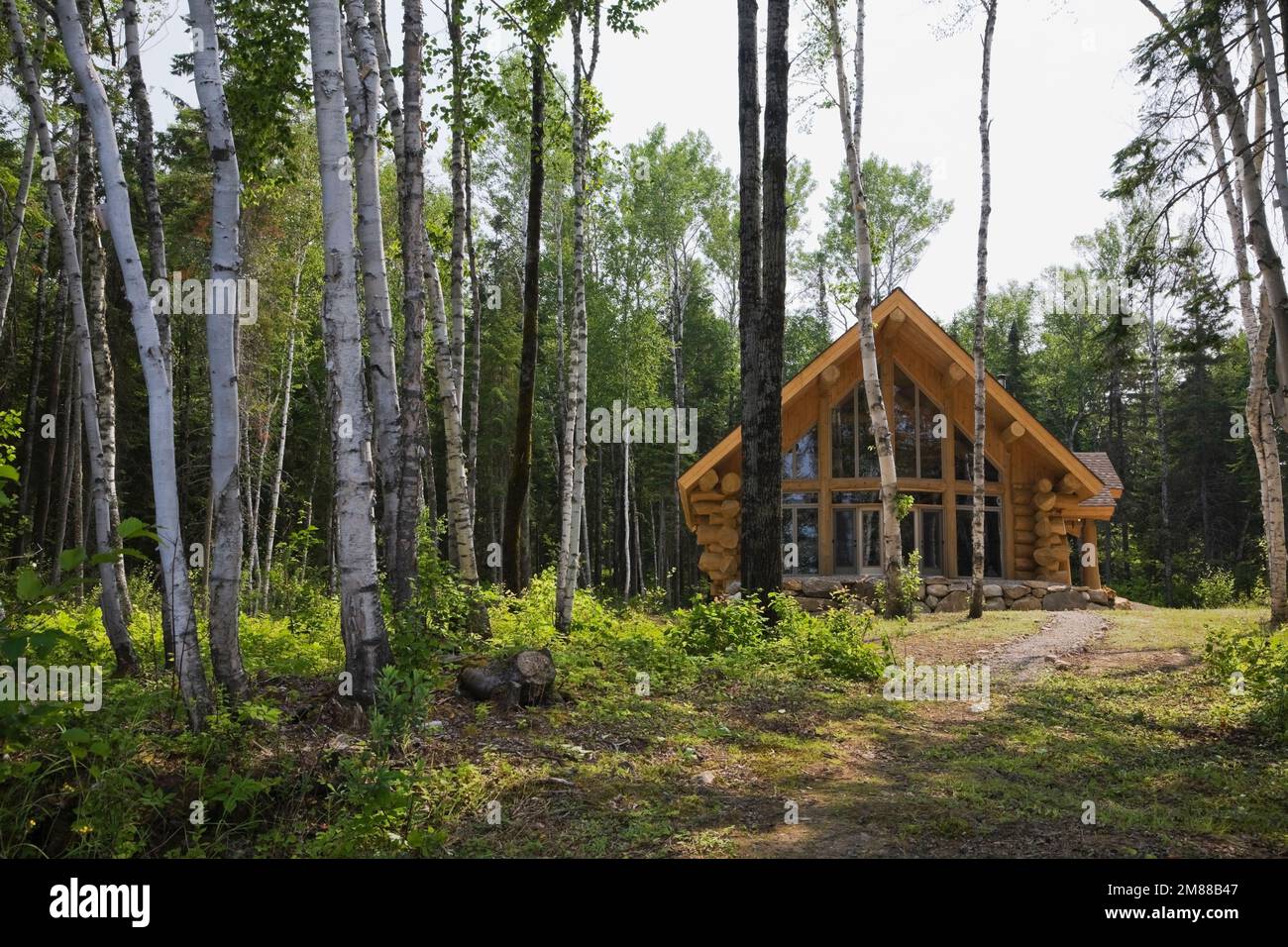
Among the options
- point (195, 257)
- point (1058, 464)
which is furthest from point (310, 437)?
point (1058, 464)

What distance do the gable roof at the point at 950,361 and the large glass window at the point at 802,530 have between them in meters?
2.39

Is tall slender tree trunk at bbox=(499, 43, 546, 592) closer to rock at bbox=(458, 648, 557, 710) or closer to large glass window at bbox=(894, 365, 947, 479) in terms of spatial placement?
rock at bbox=(458, 648, 557, 710)

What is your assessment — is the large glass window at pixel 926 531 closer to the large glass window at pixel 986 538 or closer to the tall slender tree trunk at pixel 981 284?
the large glass window at pixel 986 538

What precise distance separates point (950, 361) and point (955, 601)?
217 inches

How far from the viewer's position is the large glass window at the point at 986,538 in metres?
20.5

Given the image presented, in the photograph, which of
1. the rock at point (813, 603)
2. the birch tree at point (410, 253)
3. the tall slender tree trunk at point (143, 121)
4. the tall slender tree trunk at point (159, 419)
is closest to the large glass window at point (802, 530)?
the rock at point (813, 603)

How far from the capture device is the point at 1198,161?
8688 millimetres

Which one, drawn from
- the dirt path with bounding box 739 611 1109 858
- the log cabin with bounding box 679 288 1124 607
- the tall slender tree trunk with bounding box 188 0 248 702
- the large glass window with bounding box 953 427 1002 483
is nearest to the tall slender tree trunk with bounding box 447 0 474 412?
the tall slender tree trunk with bounding box 188 0 248 702

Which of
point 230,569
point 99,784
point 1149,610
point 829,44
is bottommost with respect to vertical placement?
point 1149,610

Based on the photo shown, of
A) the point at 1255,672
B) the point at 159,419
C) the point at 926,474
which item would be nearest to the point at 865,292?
the point at 926,474

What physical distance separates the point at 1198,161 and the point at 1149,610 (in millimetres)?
13077
